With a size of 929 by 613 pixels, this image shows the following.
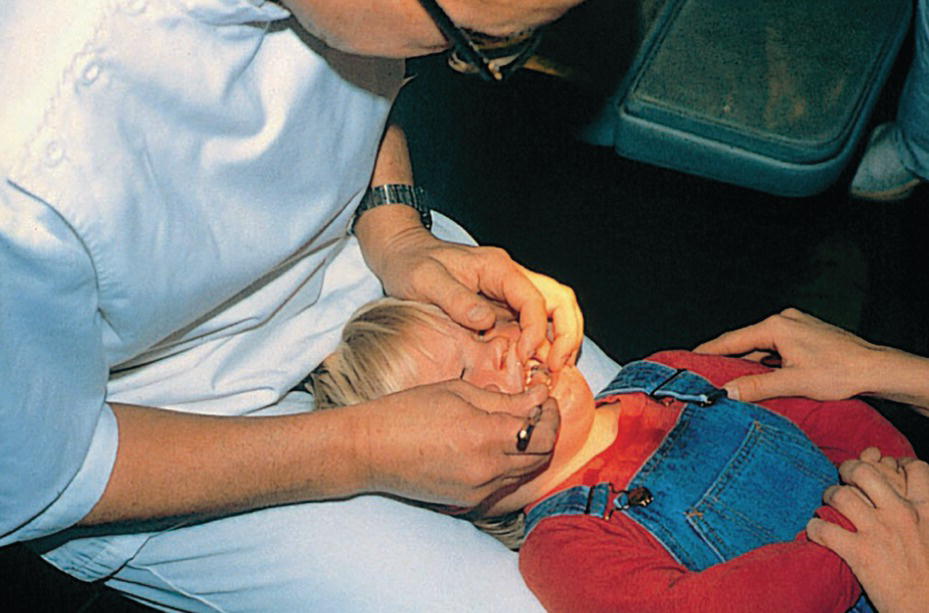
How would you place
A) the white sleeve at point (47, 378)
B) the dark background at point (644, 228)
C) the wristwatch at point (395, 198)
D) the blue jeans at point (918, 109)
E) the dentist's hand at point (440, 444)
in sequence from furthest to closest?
1. the dark background at point (644, 228)
2. the blue jeans at point (918, 109)
3. the wristwatch at point (395, 198)
4. the dentist's hand at point (440, 444)
5. the white sleeve at point (47, 378)

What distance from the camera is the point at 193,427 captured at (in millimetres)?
1213

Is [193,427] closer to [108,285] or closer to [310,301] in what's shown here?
[108,285]

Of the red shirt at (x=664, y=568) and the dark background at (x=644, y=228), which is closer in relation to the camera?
the red shirt at (x=664, y=568)

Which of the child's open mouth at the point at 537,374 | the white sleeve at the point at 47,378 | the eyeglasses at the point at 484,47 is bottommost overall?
the child's open mouth at the point at 537,374

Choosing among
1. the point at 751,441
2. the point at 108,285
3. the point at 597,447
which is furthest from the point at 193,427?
the point at 751,441

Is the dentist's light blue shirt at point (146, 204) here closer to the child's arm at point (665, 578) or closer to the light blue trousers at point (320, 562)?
the light blue trousers at point (320, 562)

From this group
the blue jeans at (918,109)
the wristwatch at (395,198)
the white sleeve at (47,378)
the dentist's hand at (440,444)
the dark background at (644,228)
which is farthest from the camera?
the dark background at (644,228)

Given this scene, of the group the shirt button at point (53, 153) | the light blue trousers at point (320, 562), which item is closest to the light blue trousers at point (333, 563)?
the light blue trousers at point (320, 562)

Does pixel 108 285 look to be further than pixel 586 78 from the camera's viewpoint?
No

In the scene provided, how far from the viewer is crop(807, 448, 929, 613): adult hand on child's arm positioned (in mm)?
A: 1277

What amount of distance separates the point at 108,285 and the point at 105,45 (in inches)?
10.3

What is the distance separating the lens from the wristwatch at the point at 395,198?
5.37ft

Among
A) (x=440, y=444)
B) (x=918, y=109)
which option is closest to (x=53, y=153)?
(x=440, y=444)

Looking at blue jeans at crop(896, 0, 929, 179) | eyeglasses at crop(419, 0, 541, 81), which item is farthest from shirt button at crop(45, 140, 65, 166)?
blue jeans at crop(896, 0, 929, 179)
